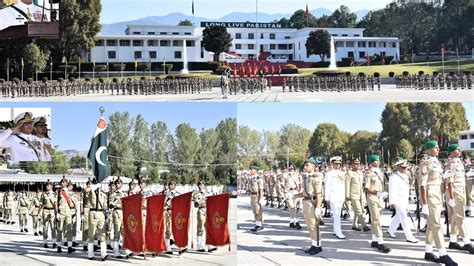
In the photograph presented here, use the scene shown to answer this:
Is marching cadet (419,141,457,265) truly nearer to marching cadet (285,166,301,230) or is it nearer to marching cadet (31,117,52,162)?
marching cadet (285,166,301,230)

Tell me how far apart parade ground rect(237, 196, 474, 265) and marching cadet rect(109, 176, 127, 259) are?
5.58ft

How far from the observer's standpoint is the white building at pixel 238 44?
36.5 metres

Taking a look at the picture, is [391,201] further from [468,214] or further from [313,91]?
[313,91]

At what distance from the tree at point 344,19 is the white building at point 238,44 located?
0.27 m

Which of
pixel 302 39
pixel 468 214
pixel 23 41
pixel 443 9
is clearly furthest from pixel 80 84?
pixel 468 214

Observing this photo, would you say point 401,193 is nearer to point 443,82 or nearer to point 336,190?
point 336,190

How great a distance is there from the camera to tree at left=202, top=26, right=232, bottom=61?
118ft

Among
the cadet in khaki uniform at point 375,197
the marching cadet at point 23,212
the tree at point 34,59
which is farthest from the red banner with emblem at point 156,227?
the tree at point 34,59

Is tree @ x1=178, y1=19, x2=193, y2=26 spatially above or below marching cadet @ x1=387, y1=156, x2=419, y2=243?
above

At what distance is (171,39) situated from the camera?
127 feet

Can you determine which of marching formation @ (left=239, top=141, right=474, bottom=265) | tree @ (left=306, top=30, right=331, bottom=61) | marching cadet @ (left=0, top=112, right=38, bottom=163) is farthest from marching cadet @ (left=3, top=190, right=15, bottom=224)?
tree @ (left=306, top=30, right=331, bottom=61)

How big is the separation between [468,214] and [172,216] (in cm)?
410

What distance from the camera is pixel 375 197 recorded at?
367 inches

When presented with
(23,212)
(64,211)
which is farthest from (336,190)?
(23,212)
